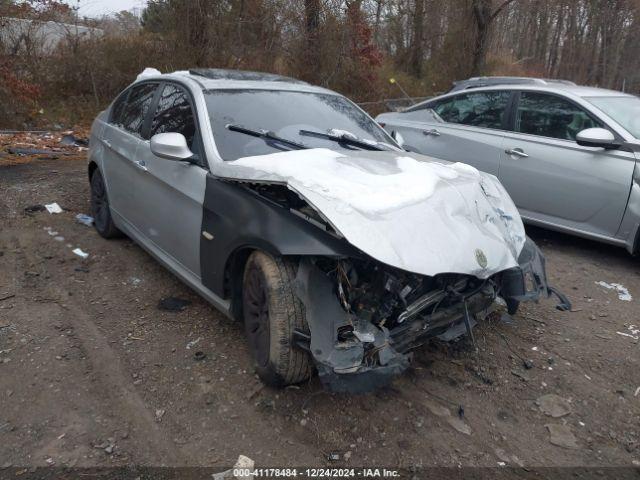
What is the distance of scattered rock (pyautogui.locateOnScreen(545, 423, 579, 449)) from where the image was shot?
273 centimetres

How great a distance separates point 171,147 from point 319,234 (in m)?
1.30

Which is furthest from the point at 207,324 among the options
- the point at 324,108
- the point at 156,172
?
the point at 324,108

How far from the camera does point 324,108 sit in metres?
4.21

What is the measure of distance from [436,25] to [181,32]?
10050mm

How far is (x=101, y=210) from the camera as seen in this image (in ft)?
17.1

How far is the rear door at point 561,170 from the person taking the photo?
494 centimetres

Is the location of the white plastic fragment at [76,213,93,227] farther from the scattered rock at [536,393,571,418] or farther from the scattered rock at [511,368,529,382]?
the scattered rock at [536,393,571,418]

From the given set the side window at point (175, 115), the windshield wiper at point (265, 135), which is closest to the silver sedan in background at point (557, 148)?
the windshield wiper at point (265, 135)

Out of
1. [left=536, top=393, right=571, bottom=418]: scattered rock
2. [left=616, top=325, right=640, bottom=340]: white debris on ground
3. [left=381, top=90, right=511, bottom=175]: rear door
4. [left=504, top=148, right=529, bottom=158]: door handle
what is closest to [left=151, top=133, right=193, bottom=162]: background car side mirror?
[left=536, top=393, right=571, bottom=418]: scattered rock

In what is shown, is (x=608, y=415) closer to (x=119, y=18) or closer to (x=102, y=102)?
(x=102, y=102)

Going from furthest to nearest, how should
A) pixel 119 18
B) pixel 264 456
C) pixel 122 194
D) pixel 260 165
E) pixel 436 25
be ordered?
1. pixel 436 25
2. pixel 119 18
3. pixel 122 194
4. pixel 260 165
5. pixel 264 456

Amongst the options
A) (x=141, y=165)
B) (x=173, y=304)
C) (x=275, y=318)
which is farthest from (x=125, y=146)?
Result: (x=275, y=318)

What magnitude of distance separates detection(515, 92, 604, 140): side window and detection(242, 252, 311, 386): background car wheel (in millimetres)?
3817

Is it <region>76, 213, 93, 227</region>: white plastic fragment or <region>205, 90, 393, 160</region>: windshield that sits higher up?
→ <region>205, 90, 393, 160</region>: windshield
